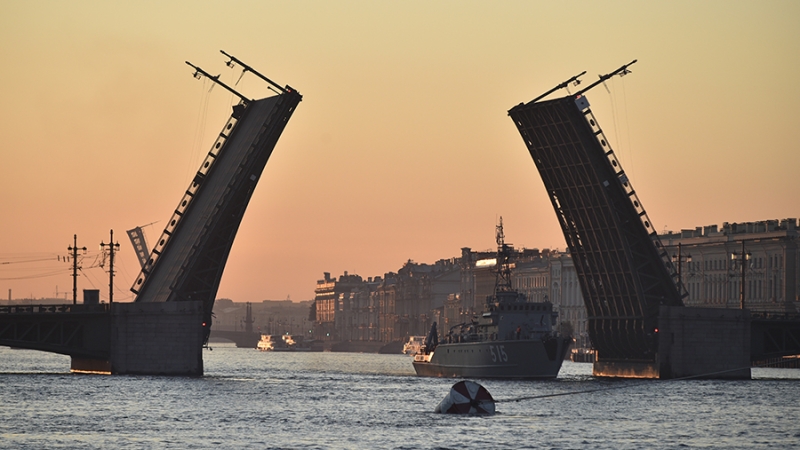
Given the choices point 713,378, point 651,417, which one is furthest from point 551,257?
point 651,417

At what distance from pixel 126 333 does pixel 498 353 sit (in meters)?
15.6

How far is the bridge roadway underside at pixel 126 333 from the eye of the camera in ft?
198

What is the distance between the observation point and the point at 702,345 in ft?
210

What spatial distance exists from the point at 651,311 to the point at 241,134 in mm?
17529

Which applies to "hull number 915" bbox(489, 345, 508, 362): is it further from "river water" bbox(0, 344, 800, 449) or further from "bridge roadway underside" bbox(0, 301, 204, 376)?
"bridge roadway underside" bbox(0, 301, 204, 376)

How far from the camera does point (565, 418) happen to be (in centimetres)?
4391

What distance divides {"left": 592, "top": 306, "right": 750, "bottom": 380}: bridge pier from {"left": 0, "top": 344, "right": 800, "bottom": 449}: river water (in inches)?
31.1

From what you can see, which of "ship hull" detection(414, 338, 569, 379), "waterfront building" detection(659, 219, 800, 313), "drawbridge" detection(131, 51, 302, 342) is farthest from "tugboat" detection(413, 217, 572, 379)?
"waterfront building" detection(659, 219, 800, 313)

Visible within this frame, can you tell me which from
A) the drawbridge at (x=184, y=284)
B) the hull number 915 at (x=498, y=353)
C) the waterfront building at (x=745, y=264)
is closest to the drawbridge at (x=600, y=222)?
the hull number 915 at (x=498, y=353)

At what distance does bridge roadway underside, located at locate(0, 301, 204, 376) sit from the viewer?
60.5 metres

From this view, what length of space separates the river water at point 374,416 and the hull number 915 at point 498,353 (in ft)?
6.76

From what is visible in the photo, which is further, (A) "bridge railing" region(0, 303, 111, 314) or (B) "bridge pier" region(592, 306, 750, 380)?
(B) "bridge pier" region(592, 306, 750, 380)

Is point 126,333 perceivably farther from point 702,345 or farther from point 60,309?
point 702,345

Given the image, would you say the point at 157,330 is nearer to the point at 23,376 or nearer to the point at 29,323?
the point at 29,323
